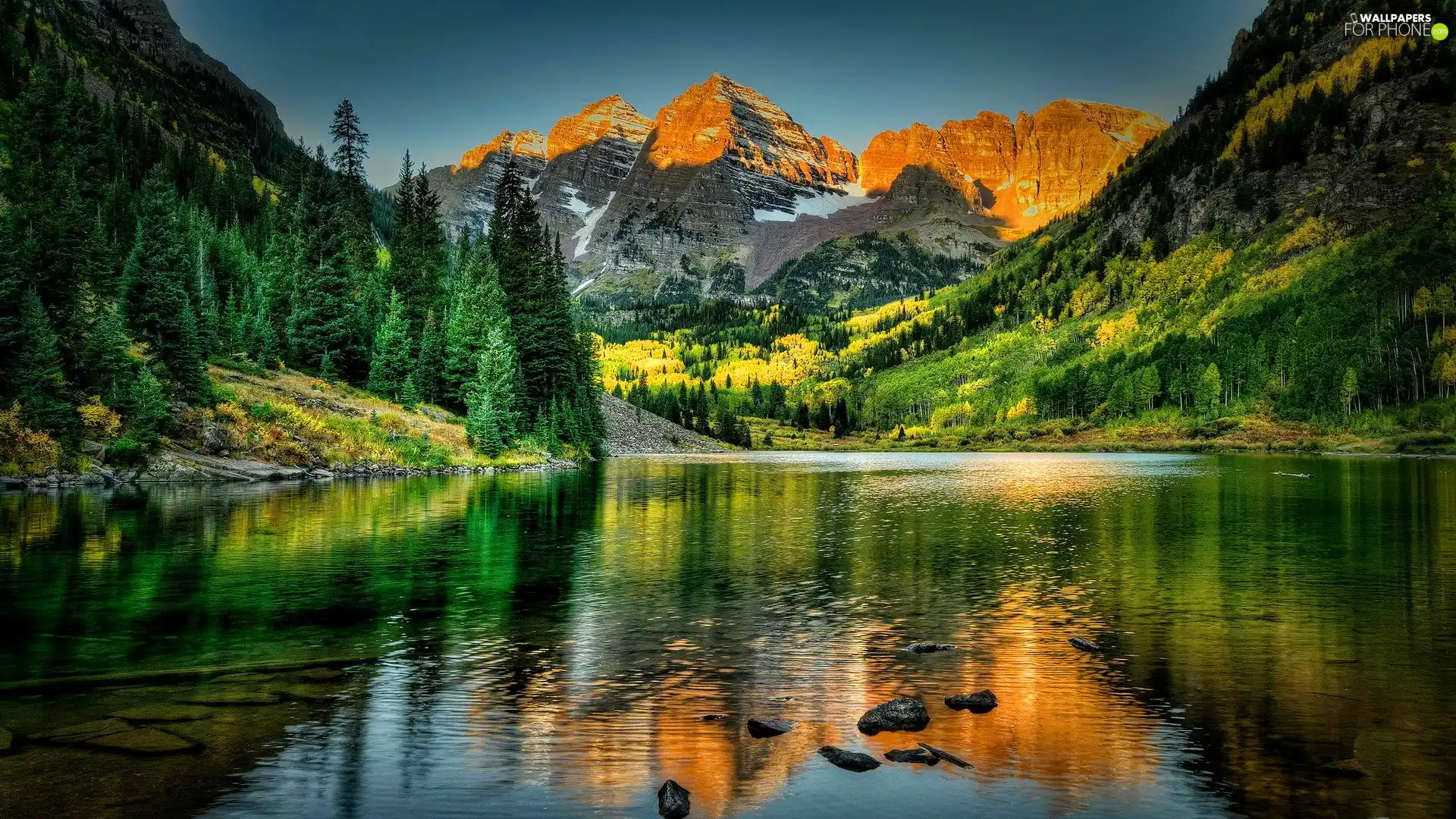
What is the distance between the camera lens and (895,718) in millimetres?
16969

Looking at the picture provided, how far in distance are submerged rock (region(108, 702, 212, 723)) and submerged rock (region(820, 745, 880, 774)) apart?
12.1 meters

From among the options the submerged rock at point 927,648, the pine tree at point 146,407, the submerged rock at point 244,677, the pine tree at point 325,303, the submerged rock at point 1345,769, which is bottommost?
the submerged rock at point 927,648

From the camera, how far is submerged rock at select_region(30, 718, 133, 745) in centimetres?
1552

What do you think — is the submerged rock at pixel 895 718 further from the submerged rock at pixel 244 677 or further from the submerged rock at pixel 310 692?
the submerged rock at pixel 244 677

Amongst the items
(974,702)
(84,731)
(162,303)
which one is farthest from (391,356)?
(974,702)

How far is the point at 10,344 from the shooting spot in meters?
61.3

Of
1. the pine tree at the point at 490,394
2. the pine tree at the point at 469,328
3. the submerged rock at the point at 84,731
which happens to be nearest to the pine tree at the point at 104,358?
the pine tree at the point at 490,394

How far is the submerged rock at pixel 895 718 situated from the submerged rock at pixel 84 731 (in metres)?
13.7

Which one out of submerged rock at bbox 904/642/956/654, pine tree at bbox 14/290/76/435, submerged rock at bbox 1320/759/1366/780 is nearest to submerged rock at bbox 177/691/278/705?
submerged rock at bbox 904/642/956/654

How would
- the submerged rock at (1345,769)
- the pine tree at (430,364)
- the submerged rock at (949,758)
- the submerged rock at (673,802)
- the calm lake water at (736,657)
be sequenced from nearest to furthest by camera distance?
the submerged rock at (673,802), the calm lake water at (736,657), the submerged rock at (1345,769), the submerged rock at (949,758), the pine tree at (430,364)

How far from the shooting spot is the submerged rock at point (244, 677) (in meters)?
19.7

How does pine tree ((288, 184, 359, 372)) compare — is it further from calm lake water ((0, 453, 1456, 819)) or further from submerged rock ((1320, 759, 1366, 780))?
submerged rock ((1320, 759, 1366, 780))

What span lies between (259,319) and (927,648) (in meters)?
98.5

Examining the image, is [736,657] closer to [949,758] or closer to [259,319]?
[949,758]
